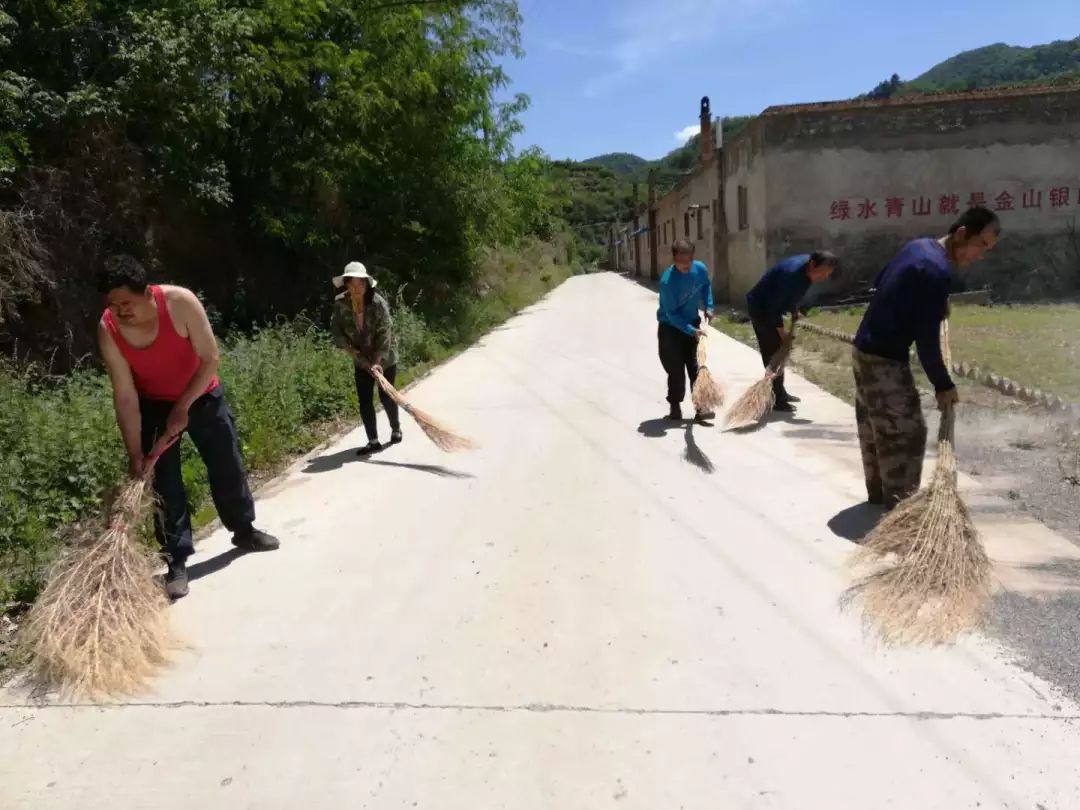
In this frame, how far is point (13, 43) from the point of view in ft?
32.1

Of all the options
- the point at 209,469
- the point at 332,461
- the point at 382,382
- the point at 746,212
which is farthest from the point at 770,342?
the point at 746,212

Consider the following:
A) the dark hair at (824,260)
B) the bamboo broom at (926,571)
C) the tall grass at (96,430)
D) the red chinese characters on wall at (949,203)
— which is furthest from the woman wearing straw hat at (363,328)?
the red chinese characters on wall at (949,203)

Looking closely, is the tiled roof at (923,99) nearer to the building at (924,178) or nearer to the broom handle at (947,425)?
the building at (924,178)

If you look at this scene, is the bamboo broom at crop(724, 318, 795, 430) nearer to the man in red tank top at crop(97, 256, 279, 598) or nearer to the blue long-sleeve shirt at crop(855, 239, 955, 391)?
the blue long-sleeve shirt at crop(855, 239, 955, 391)

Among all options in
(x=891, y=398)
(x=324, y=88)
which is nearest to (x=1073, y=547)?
(x=891, y=398)

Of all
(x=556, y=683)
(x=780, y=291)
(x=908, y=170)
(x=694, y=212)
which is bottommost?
(x=556, y=683)

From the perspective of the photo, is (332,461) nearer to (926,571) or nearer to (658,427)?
(658,427)

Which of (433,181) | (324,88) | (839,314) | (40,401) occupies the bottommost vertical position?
(839,314)

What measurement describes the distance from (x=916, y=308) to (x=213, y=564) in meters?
3.99

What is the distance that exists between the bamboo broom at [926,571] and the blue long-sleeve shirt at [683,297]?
125 inches

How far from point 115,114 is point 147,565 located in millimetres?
8718

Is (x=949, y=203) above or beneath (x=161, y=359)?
above

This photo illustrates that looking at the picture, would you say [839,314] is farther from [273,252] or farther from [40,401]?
[40,401]

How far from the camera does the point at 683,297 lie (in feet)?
22.7
